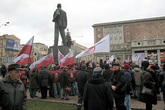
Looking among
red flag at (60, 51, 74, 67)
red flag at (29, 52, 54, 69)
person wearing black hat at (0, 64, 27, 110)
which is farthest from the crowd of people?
red flag at (60, 51, 74, 67)

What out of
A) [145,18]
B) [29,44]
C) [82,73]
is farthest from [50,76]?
[145,18]

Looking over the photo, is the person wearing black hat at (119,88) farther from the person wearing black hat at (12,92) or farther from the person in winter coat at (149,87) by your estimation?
the person wearing black hat at (12,92)

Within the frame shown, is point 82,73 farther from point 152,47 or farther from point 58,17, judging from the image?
point 152,47

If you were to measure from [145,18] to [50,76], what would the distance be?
69485mm

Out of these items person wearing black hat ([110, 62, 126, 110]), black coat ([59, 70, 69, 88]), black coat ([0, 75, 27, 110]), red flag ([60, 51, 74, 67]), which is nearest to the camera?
black coat ([0, 75, 27, 110])

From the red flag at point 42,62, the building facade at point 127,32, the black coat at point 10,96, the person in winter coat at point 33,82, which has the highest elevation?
the building facade at point 127,32

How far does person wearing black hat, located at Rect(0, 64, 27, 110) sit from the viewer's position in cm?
294

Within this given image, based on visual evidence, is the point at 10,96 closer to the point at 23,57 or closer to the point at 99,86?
the point at 99,86

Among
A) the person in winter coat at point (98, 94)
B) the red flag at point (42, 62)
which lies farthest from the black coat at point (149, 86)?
the red flag at point (42, 62)

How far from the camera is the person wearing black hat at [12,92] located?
2943 millimetres

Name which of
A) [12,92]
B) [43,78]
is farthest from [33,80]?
[12,92]

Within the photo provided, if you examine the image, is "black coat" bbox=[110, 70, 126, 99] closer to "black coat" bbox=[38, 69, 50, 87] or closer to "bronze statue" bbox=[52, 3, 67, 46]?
"black coat" bbox=[38, 69, 50, 87]

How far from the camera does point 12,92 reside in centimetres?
300

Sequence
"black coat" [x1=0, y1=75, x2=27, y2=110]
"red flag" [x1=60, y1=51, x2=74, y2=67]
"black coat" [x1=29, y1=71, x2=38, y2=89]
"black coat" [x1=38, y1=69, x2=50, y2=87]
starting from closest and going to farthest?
"black coat" [x1=0, y1=75, x2=27, y2=110] → "black coat" [x1=38, y1=69, x2=50, y2=87] → "black coat" [x1=29, y1=71, x2=38, y2=89] → "red flag" [x1=60, y1=51, x2=74, y2=67]
